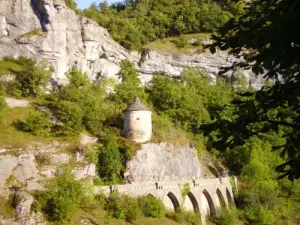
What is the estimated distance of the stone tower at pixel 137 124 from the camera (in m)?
35.9

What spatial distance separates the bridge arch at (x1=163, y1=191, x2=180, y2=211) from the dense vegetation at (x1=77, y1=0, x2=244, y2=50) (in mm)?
30988

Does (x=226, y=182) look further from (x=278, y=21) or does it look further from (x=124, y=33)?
(x=278, y=21)

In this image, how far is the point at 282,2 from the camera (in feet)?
18.2

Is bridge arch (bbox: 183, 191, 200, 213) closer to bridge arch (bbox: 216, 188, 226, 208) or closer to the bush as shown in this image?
bridge arch (bbox: 216, 188, 226, 208)

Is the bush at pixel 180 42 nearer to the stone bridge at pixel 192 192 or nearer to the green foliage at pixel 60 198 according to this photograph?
the stone bridge at pixel 192 192

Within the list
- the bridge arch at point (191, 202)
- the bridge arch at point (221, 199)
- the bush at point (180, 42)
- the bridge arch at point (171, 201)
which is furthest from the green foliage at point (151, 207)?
the bush at point (180, 42)

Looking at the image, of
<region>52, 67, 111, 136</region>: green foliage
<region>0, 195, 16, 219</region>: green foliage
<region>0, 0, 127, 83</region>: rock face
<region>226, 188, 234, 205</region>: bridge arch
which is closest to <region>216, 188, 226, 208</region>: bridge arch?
<region>226, 188, 234, 205</region>: bridge arch

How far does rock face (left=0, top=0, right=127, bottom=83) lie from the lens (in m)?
46.7

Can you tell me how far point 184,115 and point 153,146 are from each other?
14710mm

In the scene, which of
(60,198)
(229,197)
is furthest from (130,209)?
(229,197)

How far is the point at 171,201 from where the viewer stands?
111 ft

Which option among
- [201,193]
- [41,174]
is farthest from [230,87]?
[41,174]

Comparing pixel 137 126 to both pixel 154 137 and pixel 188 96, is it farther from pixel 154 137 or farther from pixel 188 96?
pixel 188 96

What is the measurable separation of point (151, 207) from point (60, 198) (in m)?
7.08
